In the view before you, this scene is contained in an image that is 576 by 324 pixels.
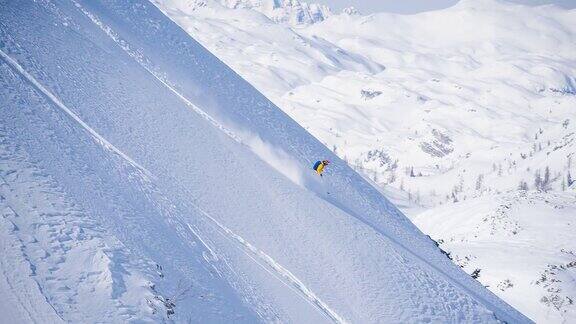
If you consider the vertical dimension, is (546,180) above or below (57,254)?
below

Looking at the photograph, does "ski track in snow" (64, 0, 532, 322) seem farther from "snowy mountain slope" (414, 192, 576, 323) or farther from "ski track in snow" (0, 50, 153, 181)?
"snowy mountain slope" (414, 192, 576, 323)

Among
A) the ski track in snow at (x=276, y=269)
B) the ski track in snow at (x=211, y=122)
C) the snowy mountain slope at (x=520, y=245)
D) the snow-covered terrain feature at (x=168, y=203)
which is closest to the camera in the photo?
the snow-covered terrain feature at (x=168, y=203)

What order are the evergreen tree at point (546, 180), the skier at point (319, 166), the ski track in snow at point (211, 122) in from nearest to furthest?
the ski track in snow at point (211, 122) < the skier at point (319, 166) < the evergreen tree at point (546, 180)

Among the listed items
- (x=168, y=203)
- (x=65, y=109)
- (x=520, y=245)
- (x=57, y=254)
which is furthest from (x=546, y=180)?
(x=57, y=254)

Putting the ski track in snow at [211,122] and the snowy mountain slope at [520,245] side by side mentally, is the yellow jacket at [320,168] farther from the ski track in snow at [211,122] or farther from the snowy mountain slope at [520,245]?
the snowy mountain slope at [520,245]

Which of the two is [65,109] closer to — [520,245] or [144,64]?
[144,64]

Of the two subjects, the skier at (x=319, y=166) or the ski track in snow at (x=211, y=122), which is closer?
the ski track in snow at (x=211, y=122)

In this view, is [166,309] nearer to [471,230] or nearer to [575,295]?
[575,295]

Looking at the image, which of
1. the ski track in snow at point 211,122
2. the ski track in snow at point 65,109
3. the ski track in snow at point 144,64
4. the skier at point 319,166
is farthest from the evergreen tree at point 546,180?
the ski track in snow at point 65,109

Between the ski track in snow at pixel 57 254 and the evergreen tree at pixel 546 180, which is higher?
the ski track in snow at pixel 57 254
